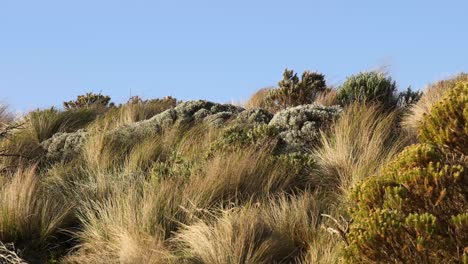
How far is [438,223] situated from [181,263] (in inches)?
96.8

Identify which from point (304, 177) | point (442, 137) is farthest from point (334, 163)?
point (442, 137)

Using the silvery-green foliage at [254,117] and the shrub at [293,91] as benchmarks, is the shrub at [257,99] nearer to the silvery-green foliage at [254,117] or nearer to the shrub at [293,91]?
the shrub at [293,91]

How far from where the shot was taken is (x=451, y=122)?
607 centimetres

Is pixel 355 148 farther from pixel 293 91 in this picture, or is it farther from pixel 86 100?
pixel 86 100

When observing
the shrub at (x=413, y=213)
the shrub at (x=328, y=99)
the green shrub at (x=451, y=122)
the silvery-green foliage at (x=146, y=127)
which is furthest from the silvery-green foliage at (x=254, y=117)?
the shrub at (x=413, y=213)

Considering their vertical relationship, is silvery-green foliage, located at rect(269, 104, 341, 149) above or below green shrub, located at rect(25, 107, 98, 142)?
below

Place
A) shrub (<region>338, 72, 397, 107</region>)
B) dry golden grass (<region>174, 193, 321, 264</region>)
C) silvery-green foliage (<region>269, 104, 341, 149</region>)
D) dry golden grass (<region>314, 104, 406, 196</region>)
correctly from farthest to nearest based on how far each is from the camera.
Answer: shrub (<region>338, 72, 397, 107</region>), silvery-green foliage (<region>269, 104, 341, 149</region>), dry golden grass (<region>314, 104, 406, 196</region>), dry golden grass (<region>174, 193, 321, 264</region>)

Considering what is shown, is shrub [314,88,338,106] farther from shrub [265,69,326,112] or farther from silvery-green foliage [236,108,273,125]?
silvery-green foliage [236,108,273,125]

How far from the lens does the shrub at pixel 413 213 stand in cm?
487

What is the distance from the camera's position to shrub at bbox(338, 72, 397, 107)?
13.0m

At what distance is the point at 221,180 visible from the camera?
7891 millimetres

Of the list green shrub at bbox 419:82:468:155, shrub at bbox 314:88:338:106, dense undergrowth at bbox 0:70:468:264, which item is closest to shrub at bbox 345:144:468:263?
dense undergrowth at bbox 0:70:468:264

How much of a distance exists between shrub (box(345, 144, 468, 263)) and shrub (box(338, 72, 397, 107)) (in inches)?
285

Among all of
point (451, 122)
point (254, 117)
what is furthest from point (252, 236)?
point (254, 117)
